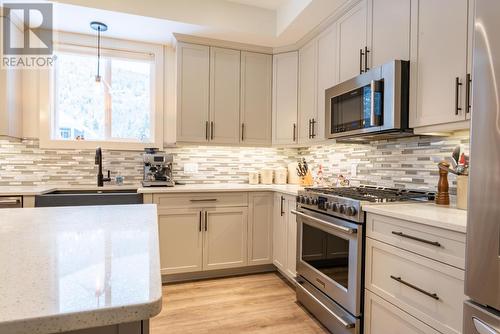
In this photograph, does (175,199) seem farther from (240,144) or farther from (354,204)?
(354,204)

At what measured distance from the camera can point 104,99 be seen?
10.8 feet

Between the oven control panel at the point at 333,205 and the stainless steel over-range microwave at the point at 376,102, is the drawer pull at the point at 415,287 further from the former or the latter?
the stainless steel over-range microwave at the point at 376,102

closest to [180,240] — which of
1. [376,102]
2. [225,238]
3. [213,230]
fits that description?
[213,230]

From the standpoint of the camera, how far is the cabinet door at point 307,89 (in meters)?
2.92

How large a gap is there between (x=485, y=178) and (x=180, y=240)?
248 centimetres

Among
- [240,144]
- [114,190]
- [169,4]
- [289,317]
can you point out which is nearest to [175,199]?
[114,190]

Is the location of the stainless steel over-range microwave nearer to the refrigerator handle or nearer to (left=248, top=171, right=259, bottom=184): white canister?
the refrigerator handle

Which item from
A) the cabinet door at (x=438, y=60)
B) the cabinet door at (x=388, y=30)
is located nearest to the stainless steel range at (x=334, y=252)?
the cabinet door at (x=438, y=60)

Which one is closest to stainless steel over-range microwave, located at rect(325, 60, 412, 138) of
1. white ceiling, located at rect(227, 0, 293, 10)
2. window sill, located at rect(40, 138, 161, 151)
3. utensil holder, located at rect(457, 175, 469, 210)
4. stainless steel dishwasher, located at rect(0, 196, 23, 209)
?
utensil holder, located at rect(457, 175, 469, 210)

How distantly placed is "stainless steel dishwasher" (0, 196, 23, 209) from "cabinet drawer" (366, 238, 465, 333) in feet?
8.89

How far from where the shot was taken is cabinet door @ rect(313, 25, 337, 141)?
262 centimetres

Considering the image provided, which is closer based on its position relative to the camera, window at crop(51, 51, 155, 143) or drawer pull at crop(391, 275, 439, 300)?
drawer pull at crop(391, 275, 439, 300)

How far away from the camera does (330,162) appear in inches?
123

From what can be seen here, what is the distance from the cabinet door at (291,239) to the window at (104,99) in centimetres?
178
